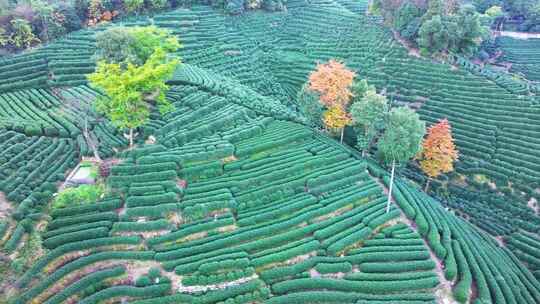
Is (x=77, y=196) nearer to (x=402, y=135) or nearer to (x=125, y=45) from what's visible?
(x=125, y=45)

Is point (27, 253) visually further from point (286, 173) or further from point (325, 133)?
point (325, 133)

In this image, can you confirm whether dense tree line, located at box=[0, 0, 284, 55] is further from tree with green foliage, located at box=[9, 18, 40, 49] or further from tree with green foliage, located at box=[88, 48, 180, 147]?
tree with green foliage, located at box=[88, 48, 180, 147]

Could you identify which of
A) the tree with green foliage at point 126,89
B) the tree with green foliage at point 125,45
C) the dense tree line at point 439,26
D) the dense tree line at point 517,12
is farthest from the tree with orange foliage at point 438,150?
the dense tree line at point 517,12

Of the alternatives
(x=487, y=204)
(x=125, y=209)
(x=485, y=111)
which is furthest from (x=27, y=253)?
(x=485, y=111)

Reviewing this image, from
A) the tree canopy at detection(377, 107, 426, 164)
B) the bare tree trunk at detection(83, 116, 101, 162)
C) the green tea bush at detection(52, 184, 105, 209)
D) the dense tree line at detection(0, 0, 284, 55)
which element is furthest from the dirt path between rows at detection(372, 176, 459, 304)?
the dense tree line at detection(0, 0, 284, 55)

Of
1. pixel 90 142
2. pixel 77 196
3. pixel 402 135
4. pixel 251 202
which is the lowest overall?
pixel 251 202

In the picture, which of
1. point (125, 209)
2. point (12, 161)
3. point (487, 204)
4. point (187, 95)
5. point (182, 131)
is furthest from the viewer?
point (187, 95)

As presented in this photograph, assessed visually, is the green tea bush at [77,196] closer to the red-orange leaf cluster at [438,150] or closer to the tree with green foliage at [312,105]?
the tree with green foliage at [312,105]

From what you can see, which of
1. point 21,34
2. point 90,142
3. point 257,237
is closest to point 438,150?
point 257,237
